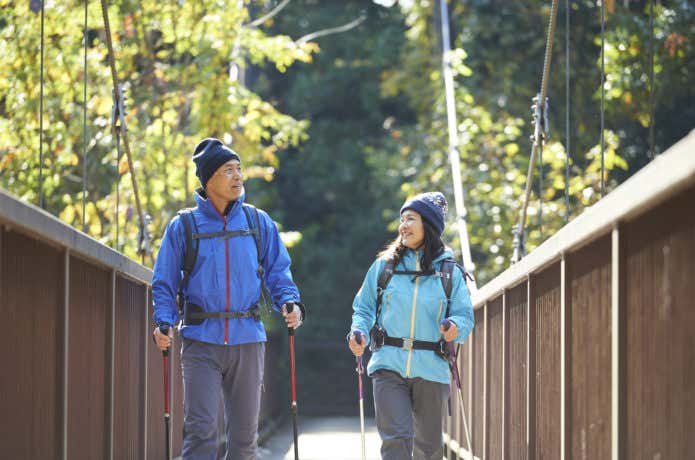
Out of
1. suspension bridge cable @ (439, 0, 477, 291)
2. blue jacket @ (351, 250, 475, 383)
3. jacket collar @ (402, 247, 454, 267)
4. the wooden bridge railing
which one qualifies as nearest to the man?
blue jacket @ (351, 250, 475, 383)

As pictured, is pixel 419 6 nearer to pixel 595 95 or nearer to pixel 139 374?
pixel 595 95

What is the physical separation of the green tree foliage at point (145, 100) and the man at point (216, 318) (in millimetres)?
4528

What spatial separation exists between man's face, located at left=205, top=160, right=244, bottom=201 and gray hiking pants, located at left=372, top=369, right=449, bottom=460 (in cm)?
94

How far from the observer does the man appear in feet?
15.6

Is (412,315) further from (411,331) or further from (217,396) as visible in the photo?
(217,396)

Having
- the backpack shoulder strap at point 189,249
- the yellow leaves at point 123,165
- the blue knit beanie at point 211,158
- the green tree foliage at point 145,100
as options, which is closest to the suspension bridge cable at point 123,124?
the green tree foliage at point 145,100

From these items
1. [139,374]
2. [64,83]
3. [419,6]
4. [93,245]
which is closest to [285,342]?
[419,6]

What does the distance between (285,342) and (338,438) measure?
8.69 metres

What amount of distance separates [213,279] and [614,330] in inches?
68.3

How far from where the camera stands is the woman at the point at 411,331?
536cm

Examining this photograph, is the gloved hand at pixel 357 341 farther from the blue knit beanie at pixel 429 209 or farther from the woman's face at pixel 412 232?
the blue knit beanie at pixel 429 209

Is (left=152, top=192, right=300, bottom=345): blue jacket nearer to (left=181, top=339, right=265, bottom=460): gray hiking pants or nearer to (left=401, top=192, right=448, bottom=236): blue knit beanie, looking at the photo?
(left=181, top=339, right=265, bottom=460): gray hiking pants

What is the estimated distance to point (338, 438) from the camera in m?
14.6

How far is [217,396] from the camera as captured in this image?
4.81m
